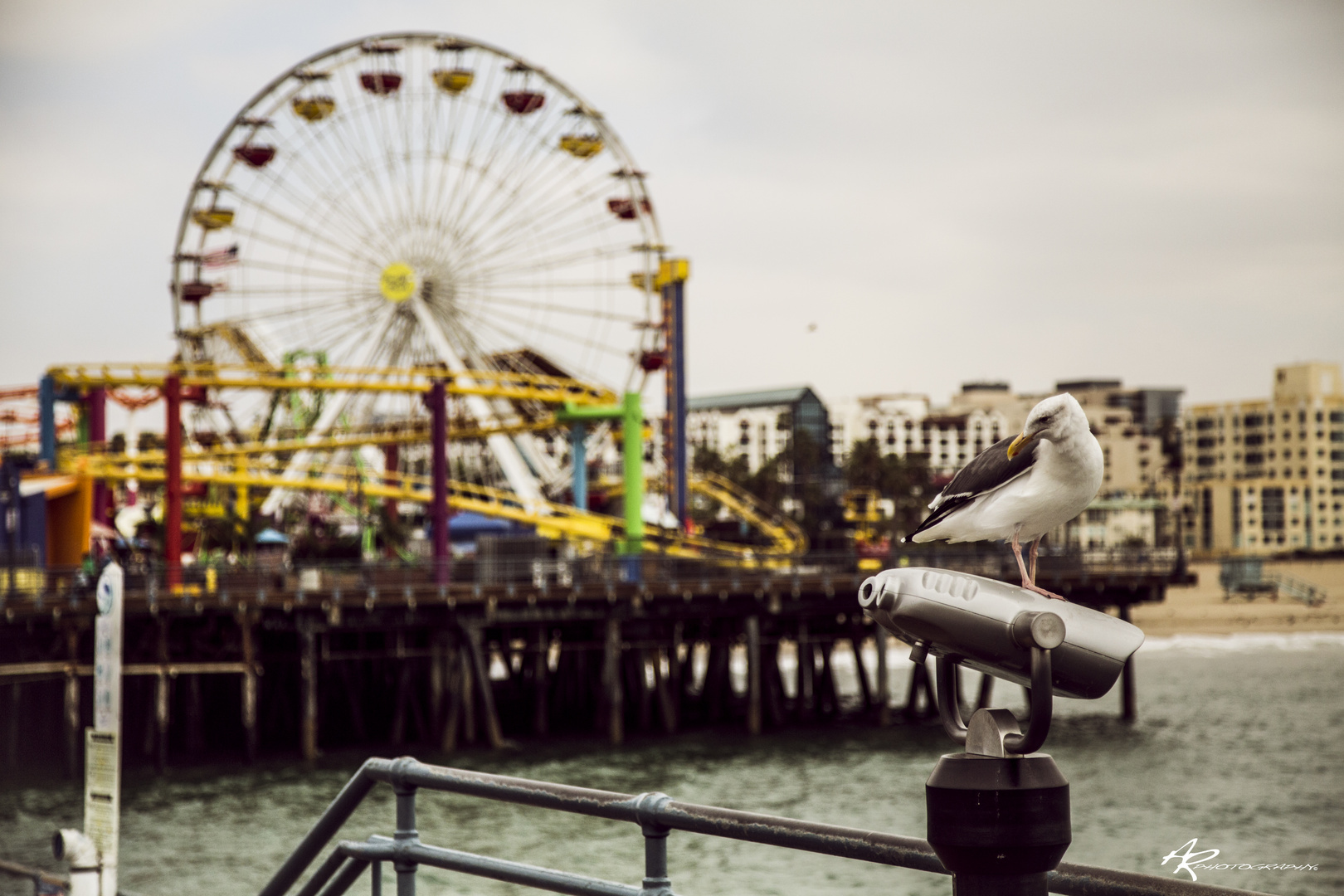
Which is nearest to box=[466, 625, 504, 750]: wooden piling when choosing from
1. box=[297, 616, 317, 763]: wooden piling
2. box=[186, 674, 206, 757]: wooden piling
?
box=[297, 616, 317, 763]: wooden piling

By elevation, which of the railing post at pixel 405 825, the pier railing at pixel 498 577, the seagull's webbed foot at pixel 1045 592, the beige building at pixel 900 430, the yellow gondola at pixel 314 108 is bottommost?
the pier railing at pixel 498 577

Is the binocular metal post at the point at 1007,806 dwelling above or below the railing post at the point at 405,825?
above

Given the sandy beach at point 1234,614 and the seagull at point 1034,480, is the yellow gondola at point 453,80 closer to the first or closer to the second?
the seagull at point 1034,480

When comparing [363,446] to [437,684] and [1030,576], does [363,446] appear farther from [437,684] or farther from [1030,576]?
[1030,576]

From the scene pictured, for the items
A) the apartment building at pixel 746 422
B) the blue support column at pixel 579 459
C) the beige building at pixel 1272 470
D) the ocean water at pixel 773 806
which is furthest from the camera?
the apartment building at pixel 746 422

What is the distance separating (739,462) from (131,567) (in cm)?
8704

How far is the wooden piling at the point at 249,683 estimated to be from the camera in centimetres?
3541

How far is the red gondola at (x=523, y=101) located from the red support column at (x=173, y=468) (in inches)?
583

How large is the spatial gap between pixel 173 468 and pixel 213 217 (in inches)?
437

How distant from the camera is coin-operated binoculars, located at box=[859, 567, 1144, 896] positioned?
2947 mm

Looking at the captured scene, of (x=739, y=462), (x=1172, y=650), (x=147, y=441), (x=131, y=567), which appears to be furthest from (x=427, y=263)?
(x=739, y=462)

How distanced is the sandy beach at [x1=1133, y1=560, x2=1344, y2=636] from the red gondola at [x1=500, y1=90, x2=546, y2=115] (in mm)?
62685

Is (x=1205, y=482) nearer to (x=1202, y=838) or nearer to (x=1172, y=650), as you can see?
(x=1172, y=650)

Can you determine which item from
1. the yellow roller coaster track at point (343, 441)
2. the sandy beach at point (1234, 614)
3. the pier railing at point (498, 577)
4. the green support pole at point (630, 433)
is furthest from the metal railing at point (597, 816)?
the sandy beach at point (1234, 614)
